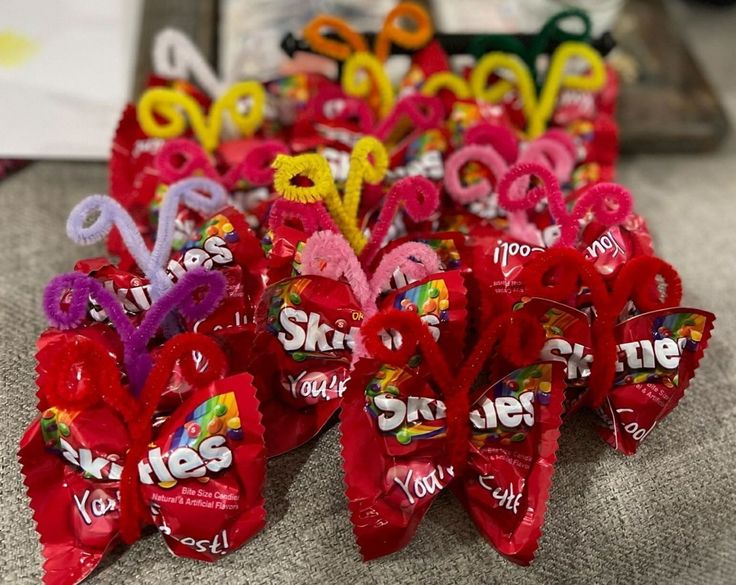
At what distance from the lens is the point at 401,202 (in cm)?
59

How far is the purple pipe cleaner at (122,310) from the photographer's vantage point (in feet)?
1.66

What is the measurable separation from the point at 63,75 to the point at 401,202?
0.49 metres

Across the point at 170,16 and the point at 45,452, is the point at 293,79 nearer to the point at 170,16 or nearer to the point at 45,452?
the point at 170,16

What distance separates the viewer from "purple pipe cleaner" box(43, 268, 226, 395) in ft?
1.66

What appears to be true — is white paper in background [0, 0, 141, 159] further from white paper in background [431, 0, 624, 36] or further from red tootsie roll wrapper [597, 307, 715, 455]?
red tootsie roll wrapper [597, 307, 715, 455]

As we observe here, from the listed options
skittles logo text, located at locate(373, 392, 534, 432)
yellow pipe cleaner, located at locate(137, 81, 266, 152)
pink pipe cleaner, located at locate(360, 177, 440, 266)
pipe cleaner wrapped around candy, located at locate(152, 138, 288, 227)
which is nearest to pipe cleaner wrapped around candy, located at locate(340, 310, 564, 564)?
skittles logo text, located at locate(373, 392, 534, 432)

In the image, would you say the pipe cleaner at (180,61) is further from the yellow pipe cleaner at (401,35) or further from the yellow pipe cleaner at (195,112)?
the yellow pipe cleaner at (401,35)

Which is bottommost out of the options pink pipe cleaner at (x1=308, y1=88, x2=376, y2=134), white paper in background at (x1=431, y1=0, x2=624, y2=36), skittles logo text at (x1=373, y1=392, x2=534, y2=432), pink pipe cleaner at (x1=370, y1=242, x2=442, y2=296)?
skittles logo text at (x1=373, y1=392, x2=534, y2=432)

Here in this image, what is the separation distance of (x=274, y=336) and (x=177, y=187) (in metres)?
0.18

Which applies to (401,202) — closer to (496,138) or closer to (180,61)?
(496,138)

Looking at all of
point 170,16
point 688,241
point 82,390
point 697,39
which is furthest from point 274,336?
point 697,39

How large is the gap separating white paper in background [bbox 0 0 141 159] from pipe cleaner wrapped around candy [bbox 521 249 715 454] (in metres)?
0.55

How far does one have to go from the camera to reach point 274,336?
527mm

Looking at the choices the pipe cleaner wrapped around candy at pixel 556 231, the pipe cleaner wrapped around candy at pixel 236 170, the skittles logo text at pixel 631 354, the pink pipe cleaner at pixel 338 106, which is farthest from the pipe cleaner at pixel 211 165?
the skittles logo text at pixel 631 354
